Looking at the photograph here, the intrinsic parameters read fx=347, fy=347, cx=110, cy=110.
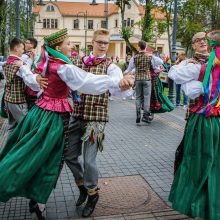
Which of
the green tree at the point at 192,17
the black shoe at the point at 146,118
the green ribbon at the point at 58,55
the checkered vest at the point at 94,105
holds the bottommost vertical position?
the black shoe at the point at 146,118

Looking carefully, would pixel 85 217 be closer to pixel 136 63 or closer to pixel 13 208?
pixel 13 208

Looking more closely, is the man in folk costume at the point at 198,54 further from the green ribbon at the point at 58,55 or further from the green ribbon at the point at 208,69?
the green ribbon at the point at 58,55

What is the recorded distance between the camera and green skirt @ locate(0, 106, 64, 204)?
3.33m

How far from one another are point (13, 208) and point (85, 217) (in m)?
0.86

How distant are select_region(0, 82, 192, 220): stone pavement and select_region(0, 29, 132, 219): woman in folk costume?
0.44 metres

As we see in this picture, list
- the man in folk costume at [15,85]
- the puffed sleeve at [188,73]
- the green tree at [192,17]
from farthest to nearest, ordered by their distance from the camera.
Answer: the green tree at [192,17]
the man in folk costume at [15,85]
the puffed sleeve at [188,73]

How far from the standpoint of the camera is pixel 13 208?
3961 mm

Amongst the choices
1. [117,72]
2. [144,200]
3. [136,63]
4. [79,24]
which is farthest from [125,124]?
[79,24]

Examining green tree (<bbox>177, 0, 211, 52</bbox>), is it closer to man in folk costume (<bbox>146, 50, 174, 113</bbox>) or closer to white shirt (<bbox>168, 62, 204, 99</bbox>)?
man in folk costume (<bbox>146, 50, 174, 113</bbox>)

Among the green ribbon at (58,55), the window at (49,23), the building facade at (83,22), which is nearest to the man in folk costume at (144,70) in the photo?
the green ribbon at (58,55)

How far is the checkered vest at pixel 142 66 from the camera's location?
8414mm

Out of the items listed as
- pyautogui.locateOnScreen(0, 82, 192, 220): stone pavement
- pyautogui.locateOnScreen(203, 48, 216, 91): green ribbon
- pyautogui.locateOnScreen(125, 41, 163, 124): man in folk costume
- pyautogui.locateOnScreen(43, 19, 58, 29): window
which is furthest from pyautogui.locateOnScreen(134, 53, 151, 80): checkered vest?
pyautogui.locateOnScreen(43, 19, 58, 29): window

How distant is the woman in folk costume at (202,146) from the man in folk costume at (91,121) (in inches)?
27.7

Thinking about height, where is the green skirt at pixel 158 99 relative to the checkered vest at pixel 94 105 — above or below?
below
